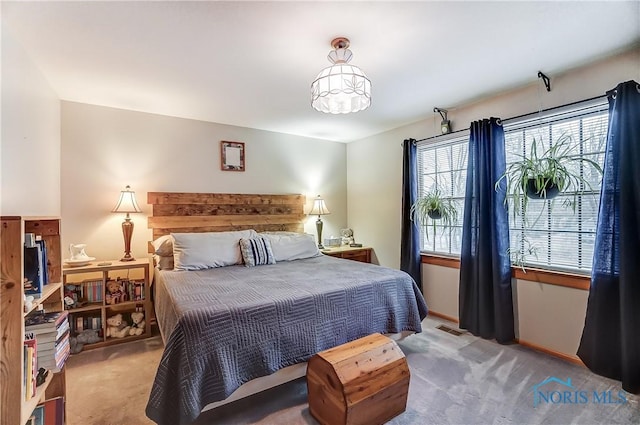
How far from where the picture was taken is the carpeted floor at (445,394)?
177 centimetres

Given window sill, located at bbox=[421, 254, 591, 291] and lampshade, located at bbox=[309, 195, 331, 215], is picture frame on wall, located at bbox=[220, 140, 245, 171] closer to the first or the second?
lampshade, located at bbox=[309, 195, 331, 215]

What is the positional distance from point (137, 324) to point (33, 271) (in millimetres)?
1710

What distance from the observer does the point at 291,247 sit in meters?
3.37

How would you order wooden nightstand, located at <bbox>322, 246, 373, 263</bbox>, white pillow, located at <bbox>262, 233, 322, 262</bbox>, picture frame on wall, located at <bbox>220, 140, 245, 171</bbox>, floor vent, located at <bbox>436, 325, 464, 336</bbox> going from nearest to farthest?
floor vent, located at <bbox>436, 325, 464, 336</bbox> → white pillow, located at <bbox>262, 233, 322, 262</bbox> → picture frame on wall, located at <bbox>220, 140, 245, 171</bbox> → wooden nightstand, located at <bbox>322, 246, 373, 263</bbox>

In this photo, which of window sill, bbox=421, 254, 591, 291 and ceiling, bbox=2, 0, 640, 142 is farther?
window sill, bbox=421, 254, 591, 291

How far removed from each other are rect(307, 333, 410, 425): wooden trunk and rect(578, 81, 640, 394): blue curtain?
155 cm

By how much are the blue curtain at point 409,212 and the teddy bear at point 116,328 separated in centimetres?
311

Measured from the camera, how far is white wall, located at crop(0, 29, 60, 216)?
5.84 ft

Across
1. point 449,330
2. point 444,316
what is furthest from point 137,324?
point 444,316

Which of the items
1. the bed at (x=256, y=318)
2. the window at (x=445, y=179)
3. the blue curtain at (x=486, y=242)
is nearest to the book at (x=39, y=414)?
the bed at (x=256, y=318)

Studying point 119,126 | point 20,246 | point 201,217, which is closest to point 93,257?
point 201,217

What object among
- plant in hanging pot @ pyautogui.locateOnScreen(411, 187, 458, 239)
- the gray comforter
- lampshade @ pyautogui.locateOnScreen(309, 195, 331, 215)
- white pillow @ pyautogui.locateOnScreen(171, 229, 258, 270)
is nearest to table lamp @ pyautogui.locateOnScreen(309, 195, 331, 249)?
lampshade @ pyautogui.locateOnScreen(309, 195, 331, 215)

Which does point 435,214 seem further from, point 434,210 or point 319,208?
point 319,208

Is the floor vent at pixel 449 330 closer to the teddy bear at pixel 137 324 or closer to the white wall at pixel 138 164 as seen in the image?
the white wall at pixel 138 164
